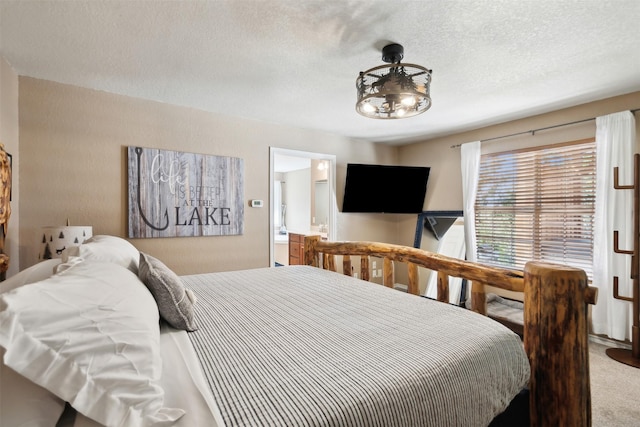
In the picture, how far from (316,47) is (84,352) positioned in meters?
2.05

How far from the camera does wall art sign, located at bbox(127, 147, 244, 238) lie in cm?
292

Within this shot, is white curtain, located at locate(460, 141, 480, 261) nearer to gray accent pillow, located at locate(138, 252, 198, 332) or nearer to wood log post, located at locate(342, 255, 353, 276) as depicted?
wood log post, located at locate(342, 255, 353, 276)

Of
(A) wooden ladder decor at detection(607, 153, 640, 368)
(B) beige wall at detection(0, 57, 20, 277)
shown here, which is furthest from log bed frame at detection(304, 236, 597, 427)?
(B) beige wall at detection(0, 57, 20, 277)

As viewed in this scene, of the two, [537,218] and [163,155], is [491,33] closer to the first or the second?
[537,218]

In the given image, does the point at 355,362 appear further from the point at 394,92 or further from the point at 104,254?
the point at 394,92

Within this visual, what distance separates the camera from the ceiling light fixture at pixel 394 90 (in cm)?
180

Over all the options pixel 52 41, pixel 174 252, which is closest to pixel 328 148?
pixel 174 252

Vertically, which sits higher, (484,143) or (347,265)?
(484,143)

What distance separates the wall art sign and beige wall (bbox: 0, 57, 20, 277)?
788 millimetres

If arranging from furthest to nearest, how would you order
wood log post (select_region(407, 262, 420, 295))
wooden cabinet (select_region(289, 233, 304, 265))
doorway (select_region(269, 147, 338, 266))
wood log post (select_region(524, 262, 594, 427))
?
wooden cabinet (select_region(289, 233, 304, 265))
doorway (select_region(269, 147, 338, 266))
wood log post (select_region(407, 262, 420, 295))
wood log post (select_region(524, 262, 594, 427))

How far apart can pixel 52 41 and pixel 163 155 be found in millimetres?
1218

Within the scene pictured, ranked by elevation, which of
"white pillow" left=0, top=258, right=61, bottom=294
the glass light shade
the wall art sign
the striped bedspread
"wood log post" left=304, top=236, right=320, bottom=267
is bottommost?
the striped bedspread

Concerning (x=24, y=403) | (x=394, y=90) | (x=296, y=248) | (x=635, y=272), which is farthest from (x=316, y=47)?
(x=296, y=248)

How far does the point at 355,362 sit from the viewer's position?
95 centimetres
